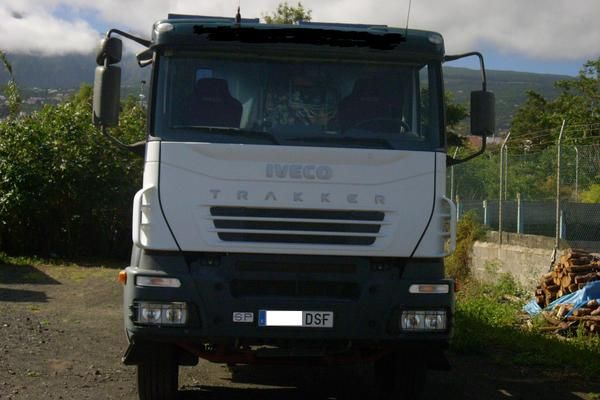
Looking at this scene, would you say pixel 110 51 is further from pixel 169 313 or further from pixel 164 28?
pixel 169 313

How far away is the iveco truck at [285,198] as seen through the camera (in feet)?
20.2

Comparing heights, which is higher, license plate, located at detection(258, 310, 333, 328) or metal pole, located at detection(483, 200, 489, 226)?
metal pole, located at detection(483, 200, 489, 226)

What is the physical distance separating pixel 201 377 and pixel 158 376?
142cm

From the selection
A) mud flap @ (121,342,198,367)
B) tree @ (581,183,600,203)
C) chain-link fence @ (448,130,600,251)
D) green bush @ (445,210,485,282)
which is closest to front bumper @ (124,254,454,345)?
mud flap @ (121,342,198,367)

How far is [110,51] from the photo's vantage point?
21.9 ft

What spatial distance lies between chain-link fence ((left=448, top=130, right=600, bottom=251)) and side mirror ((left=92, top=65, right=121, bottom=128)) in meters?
7.51

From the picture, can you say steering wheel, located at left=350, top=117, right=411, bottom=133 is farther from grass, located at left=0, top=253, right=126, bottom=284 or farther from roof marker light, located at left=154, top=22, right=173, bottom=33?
grass, located at left=0, top=253, right=126, bottom=284

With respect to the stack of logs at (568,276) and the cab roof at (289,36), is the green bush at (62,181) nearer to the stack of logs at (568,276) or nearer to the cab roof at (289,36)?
the stack of logs at (568,276)

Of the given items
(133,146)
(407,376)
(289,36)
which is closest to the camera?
(289,36)

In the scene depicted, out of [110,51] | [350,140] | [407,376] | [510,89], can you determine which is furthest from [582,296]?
[510,89]

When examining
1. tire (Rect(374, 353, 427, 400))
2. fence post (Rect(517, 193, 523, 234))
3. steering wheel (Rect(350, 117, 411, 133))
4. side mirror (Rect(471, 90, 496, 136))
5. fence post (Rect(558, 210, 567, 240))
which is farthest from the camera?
fence post (Rect(517, 193, 523, 234))

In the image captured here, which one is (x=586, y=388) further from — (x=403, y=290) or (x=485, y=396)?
(x=403, y=290)

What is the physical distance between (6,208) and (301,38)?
13667 millimetres

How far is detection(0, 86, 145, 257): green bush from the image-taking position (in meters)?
18.9
